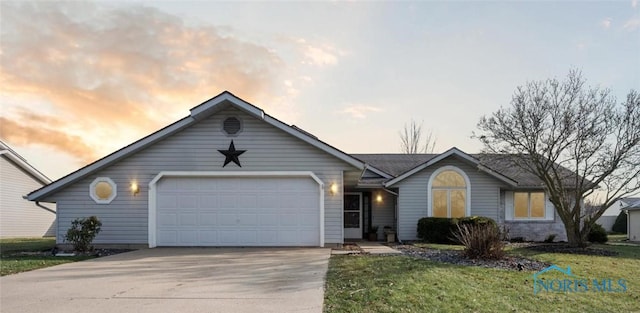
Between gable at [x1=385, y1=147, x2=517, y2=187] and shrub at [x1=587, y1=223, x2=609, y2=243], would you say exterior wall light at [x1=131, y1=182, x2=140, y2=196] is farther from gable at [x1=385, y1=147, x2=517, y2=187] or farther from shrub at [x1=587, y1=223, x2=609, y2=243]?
shrub at [x1=587, y1=223, x2=609, y2=243]

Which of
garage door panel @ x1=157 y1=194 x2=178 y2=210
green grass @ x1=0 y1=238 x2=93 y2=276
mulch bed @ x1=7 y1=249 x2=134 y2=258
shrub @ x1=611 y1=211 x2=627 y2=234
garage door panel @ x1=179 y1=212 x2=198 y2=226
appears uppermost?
garage door panel @ x1=157 y1=194 x2=178 y2=210

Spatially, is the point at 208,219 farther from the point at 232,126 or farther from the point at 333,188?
the point at 333,188

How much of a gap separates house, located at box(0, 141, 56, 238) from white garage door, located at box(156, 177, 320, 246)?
11767mm

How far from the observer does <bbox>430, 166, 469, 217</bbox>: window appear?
17.3 meters

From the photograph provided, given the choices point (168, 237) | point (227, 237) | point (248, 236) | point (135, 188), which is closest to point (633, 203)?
point (248, 236)

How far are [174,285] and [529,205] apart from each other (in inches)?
609

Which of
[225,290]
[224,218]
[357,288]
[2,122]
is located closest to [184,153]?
[224,218]

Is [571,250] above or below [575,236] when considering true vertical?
below

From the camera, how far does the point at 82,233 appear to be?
12.1m

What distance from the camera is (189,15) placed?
13.0 metres

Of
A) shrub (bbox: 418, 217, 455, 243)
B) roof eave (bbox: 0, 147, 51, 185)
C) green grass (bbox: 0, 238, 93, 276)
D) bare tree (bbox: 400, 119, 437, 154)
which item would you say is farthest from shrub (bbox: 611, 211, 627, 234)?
roof eave (bbox: 0, 147, 51, 185)

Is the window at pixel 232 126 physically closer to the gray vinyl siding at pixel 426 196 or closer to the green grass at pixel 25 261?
the green grass at pixel 25 261

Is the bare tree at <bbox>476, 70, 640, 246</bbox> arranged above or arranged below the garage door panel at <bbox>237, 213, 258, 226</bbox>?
above

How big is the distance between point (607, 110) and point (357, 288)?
11.5m
